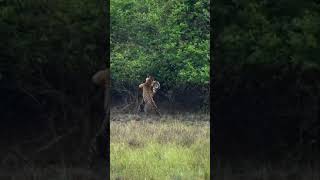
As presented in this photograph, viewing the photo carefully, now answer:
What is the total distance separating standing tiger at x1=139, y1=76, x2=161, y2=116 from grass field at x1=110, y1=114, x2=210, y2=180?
1.13 ft

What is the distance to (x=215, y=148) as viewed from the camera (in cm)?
889

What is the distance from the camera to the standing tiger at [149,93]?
48.6ft

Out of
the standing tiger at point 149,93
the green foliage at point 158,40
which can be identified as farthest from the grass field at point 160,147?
the green foliage at point 158,40

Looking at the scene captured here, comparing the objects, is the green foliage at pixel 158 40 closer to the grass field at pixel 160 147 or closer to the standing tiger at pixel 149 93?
the standing tiger at pixel 149 93

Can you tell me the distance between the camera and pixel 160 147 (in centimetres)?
1300

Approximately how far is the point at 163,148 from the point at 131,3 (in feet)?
13.9

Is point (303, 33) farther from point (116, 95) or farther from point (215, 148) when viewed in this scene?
point (116, 95)

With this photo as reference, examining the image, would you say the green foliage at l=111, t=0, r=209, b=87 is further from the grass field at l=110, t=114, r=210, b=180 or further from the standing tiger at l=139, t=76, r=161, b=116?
the grass field at l=110, t=114, r=210, b=180

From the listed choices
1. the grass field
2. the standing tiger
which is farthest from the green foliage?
the grass field

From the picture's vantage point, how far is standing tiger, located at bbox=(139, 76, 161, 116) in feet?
48.6

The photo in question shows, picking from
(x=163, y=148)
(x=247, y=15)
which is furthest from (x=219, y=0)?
(x=163, y=148)

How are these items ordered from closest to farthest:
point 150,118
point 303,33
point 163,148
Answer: point 303,33 < point 163,148 < point 150,118

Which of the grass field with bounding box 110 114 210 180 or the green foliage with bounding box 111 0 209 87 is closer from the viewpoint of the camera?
the grass field with bounding box 110 114 210 180

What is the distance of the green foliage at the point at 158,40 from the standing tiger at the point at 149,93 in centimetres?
43
